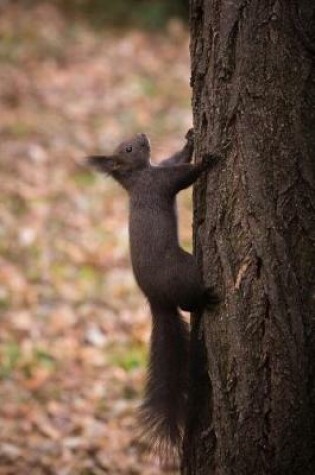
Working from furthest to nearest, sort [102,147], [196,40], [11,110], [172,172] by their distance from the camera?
[11,110] → [102,147] → [172,172] → [196,40]

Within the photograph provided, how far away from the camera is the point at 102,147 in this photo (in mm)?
7578

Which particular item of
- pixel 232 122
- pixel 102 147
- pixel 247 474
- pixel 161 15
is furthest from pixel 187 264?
pixel 161 15

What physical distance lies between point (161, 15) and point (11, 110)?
4180 mm

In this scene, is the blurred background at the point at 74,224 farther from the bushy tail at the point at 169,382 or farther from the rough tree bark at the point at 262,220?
the rough tree bark at the point at 262,220

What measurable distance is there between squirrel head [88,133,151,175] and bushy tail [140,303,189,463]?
670 millimetres

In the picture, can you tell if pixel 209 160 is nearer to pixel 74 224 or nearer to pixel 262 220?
pixel 262 220

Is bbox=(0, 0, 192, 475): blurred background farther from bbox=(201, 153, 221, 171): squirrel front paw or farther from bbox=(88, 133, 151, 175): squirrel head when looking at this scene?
bbox=(201, 153, 221, 171): squirrel front paw

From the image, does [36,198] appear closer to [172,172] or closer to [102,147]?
[102,147]

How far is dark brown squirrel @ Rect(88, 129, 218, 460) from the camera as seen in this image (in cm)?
250

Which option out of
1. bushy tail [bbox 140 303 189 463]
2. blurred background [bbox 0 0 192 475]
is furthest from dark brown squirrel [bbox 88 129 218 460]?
blurred background [bbox 0 0 192 475]

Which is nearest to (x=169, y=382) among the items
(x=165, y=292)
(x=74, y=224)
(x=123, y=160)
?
(x=165, y=292)

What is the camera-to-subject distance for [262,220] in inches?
84.5

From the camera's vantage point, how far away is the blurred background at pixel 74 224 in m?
4.08

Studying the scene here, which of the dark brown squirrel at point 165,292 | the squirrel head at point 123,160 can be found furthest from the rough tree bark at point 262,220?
the squirrel head at point 123,160
